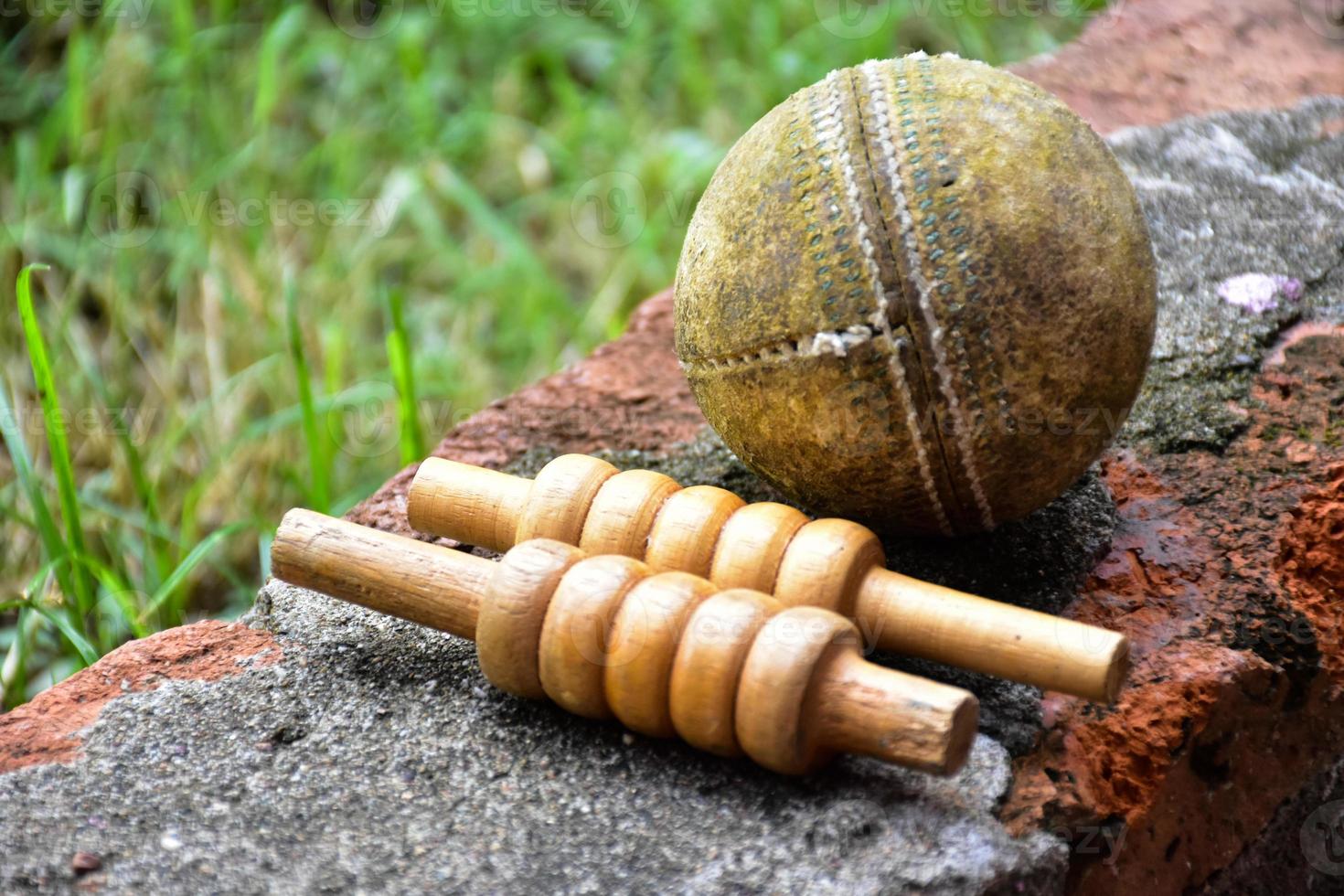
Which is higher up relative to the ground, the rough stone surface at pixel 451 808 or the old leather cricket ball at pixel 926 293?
the old leather cricket ball at pixel 926 293

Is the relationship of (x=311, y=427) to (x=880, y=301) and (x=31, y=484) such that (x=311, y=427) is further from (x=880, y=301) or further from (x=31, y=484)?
(x=880, y=301)

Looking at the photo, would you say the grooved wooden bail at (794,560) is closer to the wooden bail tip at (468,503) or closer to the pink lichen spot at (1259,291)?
the wooden bail tip at (468,503)

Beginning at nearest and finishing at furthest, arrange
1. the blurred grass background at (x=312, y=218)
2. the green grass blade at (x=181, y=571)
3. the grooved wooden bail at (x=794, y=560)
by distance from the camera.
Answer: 1. the grooved wooden bail at (x=794, y=560)
2. the green grass blade at (x=181, y=571)
3. the blurred grass background at (x=312, y=218)

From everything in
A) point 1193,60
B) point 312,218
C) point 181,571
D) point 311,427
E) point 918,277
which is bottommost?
point 181,571

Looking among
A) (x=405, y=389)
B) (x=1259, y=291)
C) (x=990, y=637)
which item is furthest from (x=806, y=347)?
(x=405, y=389)

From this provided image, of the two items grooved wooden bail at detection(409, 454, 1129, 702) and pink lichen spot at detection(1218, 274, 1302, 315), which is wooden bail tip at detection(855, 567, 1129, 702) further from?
pink lichen spot at detection(1218, 274, 1302, 315)

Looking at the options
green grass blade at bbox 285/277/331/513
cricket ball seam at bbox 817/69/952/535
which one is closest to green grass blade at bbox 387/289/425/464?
green grass blade at bbox 285/277/331/513

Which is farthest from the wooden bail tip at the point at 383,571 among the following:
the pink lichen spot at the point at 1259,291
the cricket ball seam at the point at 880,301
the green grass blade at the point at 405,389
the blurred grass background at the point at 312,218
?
the pink lichen spot at the point at 1259,291
